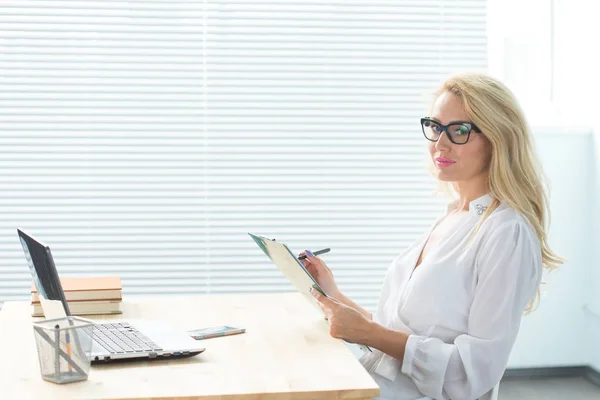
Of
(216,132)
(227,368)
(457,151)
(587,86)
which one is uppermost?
(587,86)

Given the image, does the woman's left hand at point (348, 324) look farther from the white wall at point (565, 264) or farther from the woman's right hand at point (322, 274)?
the white wall at point (565, 264)

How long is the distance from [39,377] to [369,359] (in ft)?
2.74

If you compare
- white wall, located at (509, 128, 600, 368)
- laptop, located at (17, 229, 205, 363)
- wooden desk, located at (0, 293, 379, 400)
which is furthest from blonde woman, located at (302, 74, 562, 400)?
white wall, located at (509, 128, 600, 368)

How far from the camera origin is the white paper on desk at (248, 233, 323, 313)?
1975mm

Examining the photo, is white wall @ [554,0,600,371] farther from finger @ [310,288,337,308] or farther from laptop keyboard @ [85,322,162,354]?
laptop keyboard @ [85,322,162,354]

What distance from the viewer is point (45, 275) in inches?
72.2

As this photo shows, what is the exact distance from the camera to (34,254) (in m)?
1.90

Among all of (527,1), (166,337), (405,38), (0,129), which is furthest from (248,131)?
(166,337)

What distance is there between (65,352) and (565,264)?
2.87m

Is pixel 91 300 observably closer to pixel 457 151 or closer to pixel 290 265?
pixel 290 265

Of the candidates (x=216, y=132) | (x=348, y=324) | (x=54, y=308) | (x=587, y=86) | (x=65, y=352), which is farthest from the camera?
(x=587, y=86)

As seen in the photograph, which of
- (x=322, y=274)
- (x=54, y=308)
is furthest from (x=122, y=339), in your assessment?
(x=322, y=274)

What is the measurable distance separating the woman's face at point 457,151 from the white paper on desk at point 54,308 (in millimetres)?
1008

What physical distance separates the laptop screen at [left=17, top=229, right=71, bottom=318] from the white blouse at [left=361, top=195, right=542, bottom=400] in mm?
785
